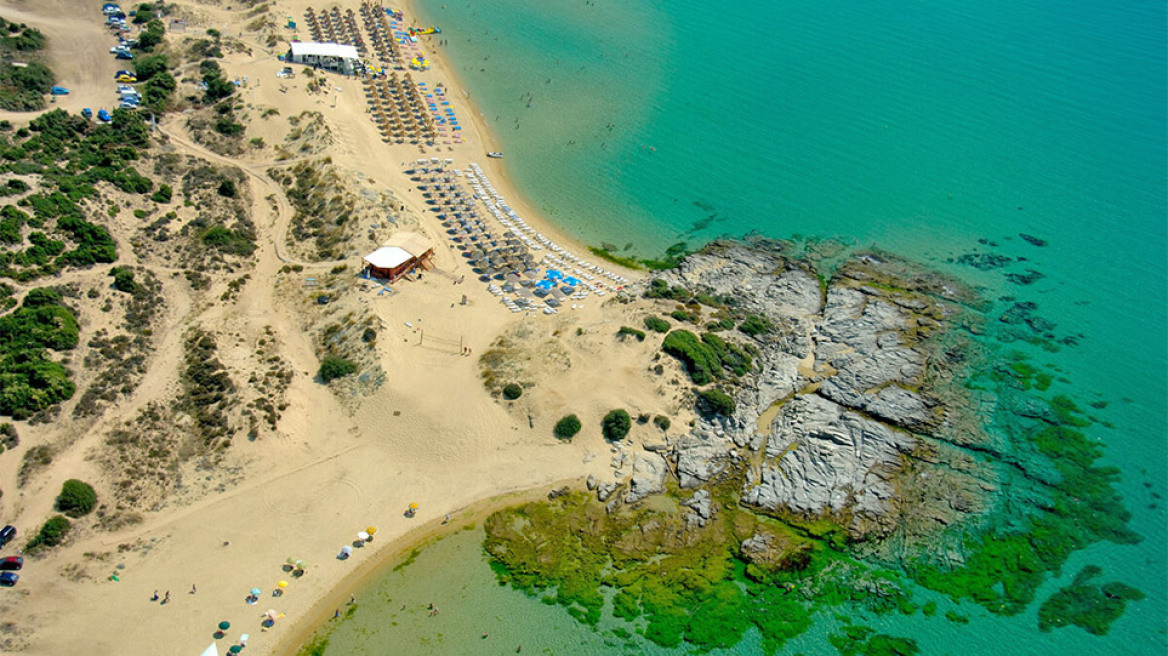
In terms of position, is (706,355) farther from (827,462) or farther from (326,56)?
(326,56)

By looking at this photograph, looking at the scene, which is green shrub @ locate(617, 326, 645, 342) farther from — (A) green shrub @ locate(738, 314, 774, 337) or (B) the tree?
(B) the tree

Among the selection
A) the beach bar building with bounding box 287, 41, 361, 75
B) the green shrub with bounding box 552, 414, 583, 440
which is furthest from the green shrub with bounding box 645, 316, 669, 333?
the beach bar building with bounding box 287, 41, 361, 75

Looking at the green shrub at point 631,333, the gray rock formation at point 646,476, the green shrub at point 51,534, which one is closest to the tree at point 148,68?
the green shrub at point 51,534

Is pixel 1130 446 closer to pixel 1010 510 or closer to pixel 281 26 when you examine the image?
pixel 1010 510

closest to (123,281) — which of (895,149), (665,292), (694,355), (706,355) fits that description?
(665,292)

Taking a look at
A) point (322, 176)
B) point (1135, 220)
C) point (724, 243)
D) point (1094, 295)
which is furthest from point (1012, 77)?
point (322, 176)

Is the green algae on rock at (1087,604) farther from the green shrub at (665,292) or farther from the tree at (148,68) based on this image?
the tree at (148,68)

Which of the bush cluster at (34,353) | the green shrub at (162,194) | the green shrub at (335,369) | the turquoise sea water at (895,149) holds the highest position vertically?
the turquoise sea water at (895,149)
